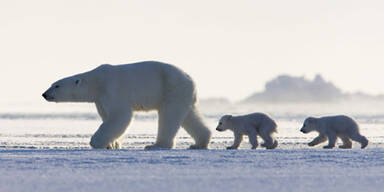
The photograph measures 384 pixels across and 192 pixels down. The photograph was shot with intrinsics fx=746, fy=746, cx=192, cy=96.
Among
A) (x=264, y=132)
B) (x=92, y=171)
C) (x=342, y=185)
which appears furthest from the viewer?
(x=264, y=132)

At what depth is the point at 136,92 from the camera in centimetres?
1240

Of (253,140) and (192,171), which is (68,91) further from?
(192,171)

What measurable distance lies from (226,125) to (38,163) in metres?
5.79

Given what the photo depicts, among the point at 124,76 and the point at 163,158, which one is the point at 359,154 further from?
the point at 124,76

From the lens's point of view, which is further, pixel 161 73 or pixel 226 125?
pixel 226 125

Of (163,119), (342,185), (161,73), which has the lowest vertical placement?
(342,185)

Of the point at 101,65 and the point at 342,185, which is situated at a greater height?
the point at 101,65

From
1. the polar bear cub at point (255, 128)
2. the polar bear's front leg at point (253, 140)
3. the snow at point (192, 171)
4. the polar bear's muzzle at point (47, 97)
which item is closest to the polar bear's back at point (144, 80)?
the polar bear's muzzle at point (47, 97)

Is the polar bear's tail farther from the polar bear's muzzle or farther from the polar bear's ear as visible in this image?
the polar bear's muzzle

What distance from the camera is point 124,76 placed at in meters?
12.4

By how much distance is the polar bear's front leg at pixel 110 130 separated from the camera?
39.1ft

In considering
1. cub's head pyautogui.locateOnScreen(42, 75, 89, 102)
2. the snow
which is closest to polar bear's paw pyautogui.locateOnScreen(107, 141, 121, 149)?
cub's head pyautogui.locateOnScreen(42, 75, 89, 102)

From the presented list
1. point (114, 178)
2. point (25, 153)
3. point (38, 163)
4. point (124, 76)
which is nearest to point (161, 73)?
point (124, 76)

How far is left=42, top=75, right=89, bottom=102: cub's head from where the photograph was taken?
41.5 feet
